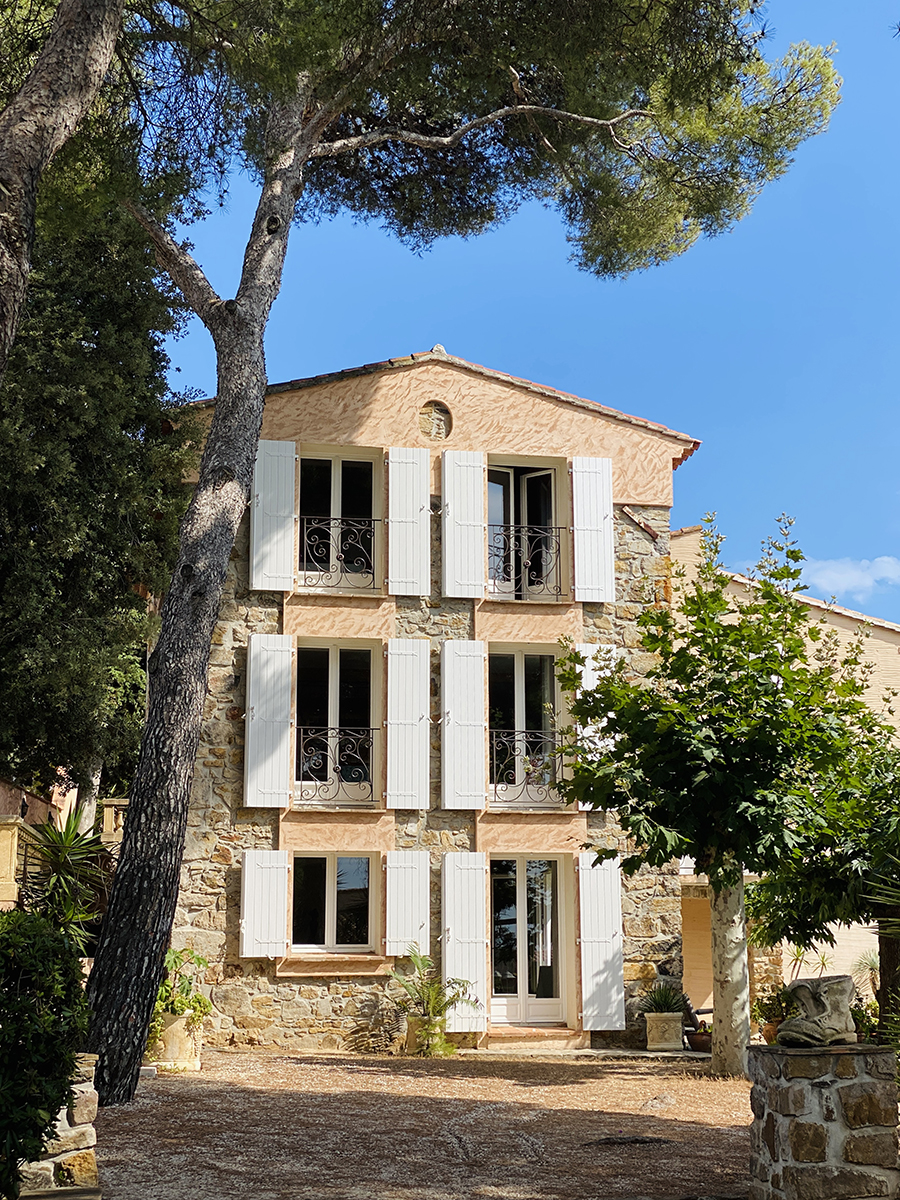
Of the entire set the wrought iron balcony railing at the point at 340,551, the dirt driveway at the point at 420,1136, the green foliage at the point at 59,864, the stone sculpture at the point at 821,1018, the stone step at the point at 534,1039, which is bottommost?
the stone step at the point at 534,1039

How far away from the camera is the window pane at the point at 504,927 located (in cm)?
A: 1338

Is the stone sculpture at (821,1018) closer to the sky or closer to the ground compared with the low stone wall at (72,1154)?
closer to the sky

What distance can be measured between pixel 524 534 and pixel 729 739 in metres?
5.33

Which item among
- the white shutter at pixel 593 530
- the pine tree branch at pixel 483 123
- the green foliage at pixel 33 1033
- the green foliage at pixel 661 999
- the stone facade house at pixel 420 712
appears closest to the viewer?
the green foliage at pixel 33 1033

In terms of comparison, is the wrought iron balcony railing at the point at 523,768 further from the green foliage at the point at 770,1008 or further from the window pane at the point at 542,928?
the green foliage at the point at 770,1008

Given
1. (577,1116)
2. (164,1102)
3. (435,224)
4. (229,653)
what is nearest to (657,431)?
(435,224)

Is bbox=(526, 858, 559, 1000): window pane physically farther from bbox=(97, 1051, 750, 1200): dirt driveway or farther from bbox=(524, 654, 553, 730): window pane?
bbox=(97, 1051, 750, 1200): dirt driveway

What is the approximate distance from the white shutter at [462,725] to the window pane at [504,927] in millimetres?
1031

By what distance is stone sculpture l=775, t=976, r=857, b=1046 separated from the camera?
525 centimetres

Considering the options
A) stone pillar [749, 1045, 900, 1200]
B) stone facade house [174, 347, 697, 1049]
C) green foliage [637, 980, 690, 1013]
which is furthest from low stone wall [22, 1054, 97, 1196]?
green foliage [637, 980, 690, 1013]

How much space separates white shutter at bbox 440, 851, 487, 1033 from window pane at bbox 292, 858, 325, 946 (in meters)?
1.34

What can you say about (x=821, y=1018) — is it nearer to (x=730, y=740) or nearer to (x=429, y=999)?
(x=730, y=740)

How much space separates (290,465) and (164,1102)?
7.41 metres

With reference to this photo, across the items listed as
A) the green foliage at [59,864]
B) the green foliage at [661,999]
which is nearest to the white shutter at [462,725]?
the green foliage at [661,999]
